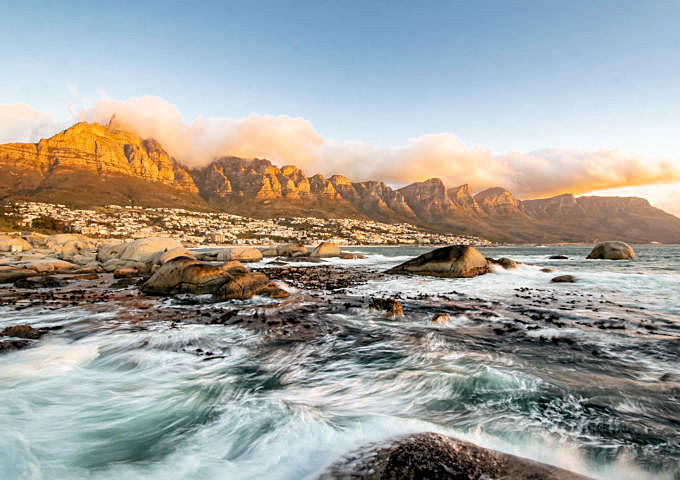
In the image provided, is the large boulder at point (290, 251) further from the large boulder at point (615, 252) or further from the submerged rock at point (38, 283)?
the large boulder at point (615, 252)

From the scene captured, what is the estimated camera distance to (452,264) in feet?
76.8

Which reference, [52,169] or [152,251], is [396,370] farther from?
[52,169]

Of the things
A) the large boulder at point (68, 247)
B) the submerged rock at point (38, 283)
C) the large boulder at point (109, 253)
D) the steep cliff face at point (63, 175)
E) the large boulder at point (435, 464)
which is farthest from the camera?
the steep cliff face at point (63, 175)

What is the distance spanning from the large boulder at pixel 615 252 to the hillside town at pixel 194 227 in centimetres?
10315

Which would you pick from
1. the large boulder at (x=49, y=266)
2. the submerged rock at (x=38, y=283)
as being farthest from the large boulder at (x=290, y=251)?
the submerged rock at (x=38, y=283)

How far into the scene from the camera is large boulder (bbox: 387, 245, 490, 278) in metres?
23.2

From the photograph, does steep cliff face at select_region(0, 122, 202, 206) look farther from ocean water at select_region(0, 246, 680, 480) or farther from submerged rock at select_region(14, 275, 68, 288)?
ocean water at select_region(0, 246, 680, 480)

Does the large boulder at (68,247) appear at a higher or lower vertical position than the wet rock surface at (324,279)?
lower

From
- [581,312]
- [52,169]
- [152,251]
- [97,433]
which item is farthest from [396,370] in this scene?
[52,169]

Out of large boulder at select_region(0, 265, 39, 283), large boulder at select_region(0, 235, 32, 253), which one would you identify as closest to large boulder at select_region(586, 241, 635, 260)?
large boulder at select_region(0, 265, 39, 283)

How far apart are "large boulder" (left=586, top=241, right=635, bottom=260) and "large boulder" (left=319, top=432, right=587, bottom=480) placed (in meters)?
51.2

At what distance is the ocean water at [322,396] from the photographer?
366cm

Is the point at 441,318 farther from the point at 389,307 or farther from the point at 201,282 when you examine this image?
the point at 201,282

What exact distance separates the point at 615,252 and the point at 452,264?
34103 mm
